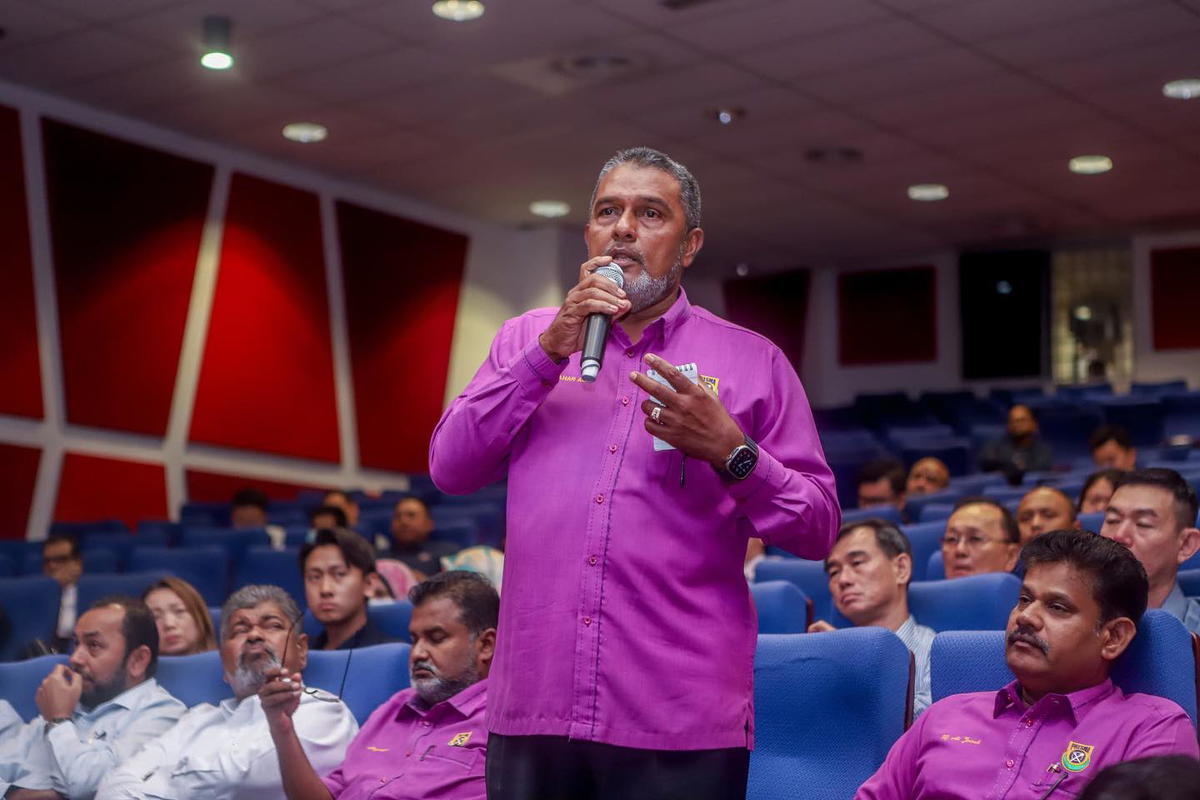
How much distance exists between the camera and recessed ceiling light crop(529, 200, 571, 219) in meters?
11.9

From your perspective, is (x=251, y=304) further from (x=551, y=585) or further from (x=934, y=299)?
(x=551, y=585)

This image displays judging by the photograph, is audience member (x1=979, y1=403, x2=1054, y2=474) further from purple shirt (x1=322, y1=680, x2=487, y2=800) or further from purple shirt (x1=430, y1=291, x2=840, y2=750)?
purple shirt (x1=430, y1=291, x2=840, y2=750)

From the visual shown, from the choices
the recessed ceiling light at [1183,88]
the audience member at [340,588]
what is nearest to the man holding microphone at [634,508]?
the audience member at [340,588]

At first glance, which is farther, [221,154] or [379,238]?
[379,238]

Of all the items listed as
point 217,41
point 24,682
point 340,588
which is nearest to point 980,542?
point 340,588

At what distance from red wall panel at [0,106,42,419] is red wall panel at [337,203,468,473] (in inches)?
106

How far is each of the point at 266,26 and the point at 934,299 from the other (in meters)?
8.40

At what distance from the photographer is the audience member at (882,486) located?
705cm

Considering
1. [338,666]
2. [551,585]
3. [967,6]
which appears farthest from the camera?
[967,6]

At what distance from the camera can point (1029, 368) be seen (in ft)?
45.9

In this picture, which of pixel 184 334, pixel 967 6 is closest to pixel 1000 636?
pixel 967 6

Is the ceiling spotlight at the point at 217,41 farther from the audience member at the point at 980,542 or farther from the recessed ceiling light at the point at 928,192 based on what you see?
the recessed ceiling light at the point at 928,192

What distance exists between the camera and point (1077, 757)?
7.06 feet

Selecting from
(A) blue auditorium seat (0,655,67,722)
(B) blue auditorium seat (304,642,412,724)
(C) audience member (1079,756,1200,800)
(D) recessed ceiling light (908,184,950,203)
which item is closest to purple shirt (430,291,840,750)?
(C) audience member (1079,756,1200,800)
